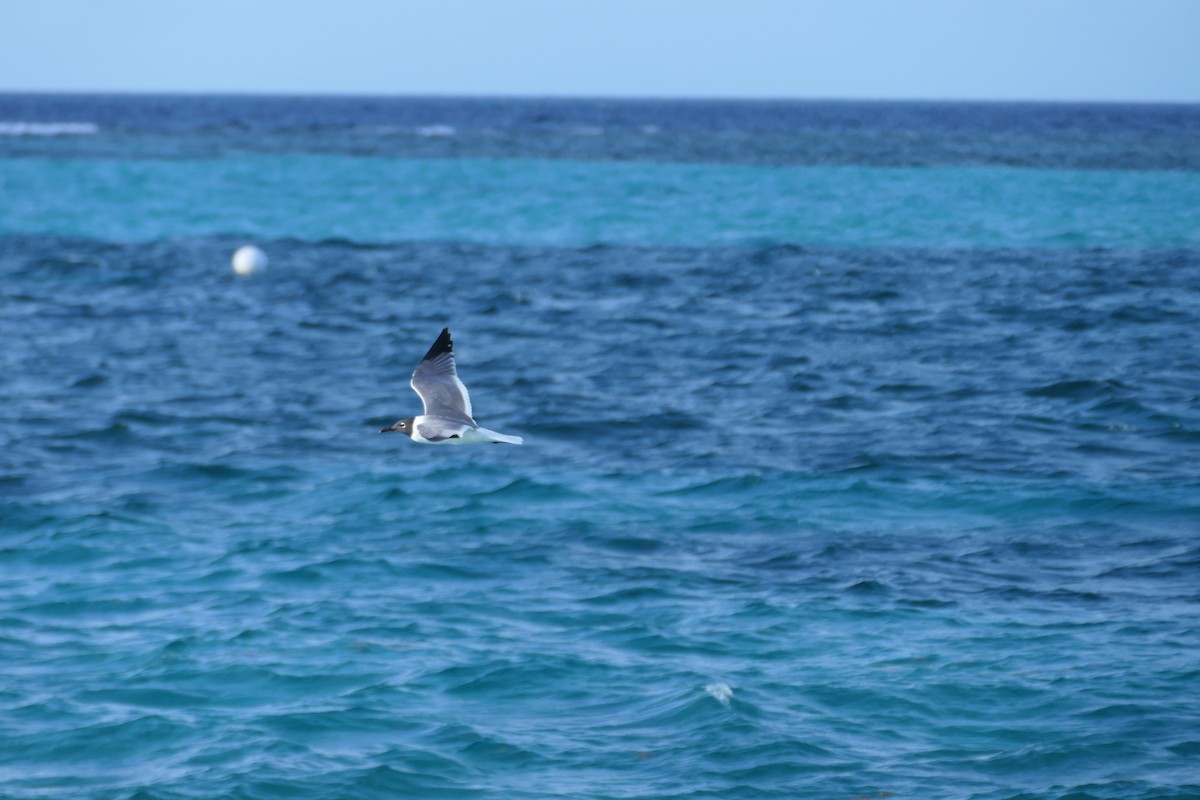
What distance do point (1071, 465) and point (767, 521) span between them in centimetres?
465

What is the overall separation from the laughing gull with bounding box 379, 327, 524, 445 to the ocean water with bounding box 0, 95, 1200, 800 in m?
2.07

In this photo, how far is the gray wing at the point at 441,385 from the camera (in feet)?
40.8

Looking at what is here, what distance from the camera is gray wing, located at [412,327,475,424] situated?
1243 cm

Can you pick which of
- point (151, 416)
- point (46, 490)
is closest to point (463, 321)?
point (151, 416)

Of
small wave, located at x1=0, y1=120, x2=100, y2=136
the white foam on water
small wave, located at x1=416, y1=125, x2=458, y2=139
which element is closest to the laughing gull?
the white foam on water

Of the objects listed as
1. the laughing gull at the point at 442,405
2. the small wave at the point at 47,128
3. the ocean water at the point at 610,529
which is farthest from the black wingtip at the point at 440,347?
the small wave at the point at 47,128

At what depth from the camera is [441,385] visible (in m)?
12.6

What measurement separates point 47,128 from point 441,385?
10901 cm

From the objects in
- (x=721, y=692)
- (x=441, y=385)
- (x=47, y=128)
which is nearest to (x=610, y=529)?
(x=441, y=385)

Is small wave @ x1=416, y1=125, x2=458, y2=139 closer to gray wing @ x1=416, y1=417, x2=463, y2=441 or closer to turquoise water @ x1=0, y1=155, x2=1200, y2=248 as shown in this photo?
turquoise water @ x1=0, y1=155, x2=1200, y2=248

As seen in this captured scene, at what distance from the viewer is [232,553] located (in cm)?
1529

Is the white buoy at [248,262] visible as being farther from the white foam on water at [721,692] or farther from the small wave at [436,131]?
the small wave at [436,131]

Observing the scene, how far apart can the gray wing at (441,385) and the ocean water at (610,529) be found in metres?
2.16

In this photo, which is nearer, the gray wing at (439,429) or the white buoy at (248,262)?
the gray wing at (439,429)
